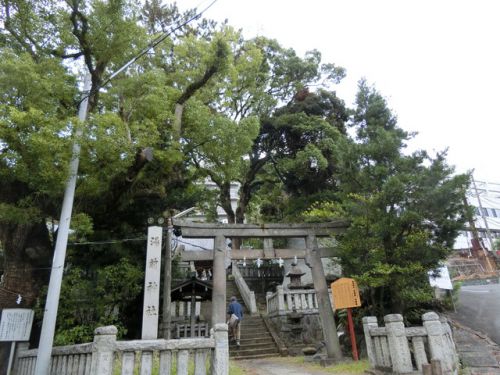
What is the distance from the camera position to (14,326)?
798 cm

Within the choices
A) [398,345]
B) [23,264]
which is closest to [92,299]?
[23,264]

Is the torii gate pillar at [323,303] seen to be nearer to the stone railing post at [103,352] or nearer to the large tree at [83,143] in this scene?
the large tree at [83,143]

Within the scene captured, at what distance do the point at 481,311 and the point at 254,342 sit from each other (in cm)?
826

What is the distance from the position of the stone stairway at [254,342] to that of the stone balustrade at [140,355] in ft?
17.2

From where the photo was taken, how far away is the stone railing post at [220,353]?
6.29 m

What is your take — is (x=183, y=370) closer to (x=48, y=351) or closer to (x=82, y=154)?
(x=48, y=351)

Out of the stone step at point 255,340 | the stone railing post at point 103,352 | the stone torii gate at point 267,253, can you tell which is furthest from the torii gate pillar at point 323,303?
the stone railing post at point 103,352

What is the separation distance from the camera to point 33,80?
822 centimetres

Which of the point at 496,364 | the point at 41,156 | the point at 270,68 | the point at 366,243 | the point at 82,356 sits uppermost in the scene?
the point at 270,68

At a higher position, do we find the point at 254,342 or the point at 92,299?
the point at 92,299

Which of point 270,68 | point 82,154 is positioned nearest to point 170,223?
point 82,154

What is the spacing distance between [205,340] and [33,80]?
734 cm

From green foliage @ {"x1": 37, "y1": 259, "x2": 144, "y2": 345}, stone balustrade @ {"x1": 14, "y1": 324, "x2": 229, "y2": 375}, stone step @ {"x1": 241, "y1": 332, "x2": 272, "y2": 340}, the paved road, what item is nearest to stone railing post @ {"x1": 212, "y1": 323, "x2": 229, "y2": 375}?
stone balustrade @ {"x1": 14, "y1": 324, "x2": 229, "y2": 375}

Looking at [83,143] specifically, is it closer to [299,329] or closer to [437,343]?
[437,343]
